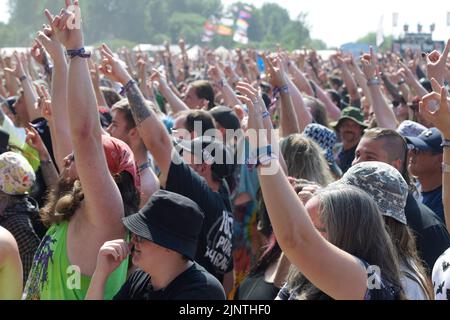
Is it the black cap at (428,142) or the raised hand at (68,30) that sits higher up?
the raised hand at (68,30)

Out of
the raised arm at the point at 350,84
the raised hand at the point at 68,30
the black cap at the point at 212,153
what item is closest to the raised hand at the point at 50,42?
the raised hand at the point at 68,30

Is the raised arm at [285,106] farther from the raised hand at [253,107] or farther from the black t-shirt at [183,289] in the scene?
the black t-shirt at [183,289]

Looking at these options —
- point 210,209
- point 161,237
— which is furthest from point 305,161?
point 161,237

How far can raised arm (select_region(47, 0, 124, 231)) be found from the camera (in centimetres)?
326

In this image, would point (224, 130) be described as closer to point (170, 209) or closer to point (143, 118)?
point (143, 118)

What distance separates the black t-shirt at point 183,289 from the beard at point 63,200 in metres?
0.48

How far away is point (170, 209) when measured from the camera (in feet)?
10.0

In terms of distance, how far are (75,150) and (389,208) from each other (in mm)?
1317

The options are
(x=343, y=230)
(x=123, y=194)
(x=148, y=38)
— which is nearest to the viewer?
(x=343, y=230)

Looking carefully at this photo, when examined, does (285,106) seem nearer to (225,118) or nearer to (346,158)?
(225,118)

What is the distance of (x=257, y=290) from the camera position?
11.8 feet

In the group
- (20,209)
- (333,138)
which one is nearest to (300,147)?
(333,138)

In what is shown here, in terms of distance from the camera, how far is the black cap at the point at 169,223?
301 cm

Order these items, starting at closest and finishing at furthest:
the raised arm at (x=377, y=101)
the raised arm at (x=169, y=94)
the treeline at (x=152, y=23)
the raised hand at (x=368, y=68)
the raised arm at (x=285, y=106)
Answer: the raised arm at (x=285, y=106)
the raised arm at (x=377, y=101)
the raised hand at (x=368, y=68)
the raised arm at (x=169, y=94)
the treeline at (x=152, y=23)
